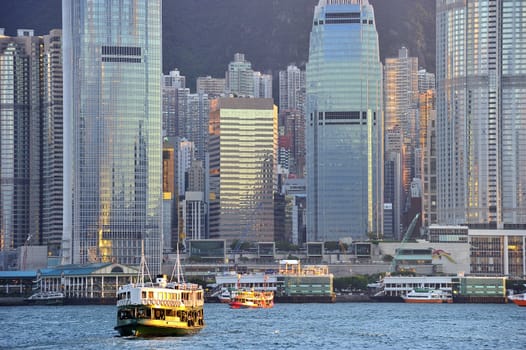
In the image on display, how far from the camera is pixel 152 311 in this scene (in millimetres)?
187000

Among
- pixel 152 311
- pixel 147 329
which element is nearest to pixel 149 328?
pixel 147 329

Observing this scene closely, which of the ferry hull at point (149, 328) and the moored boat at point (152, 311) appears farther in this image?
the ferry hull at point (149, 328)

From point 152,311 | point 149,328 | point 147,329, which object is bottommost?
point 147,329

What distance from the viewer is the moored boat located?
611 feet

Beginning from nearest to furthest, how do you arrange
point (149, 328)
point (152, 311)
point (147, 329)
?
point (152, 311)
point (149, 328)
point (147, 329)

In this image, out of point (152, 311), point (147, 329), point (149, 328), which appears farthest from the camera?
point (147, 329)

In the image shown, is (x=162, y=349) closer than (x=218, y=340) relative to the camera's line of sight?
Yes

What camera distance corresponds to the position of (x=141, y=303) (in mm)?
185750

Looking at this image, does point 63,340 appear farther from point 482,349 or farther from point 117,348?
point 482,349

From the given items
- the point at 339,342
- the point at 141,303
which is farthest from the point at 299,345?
the point at 141,303

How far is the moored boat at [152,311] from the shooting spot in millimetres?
→ 186250

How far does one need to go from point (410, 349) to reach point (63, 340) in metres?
39.5

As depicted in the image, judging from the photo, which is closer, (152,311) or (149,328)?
(152,311)

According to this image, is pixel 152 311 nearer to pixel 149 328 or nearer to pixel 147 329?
pixel 149 328
